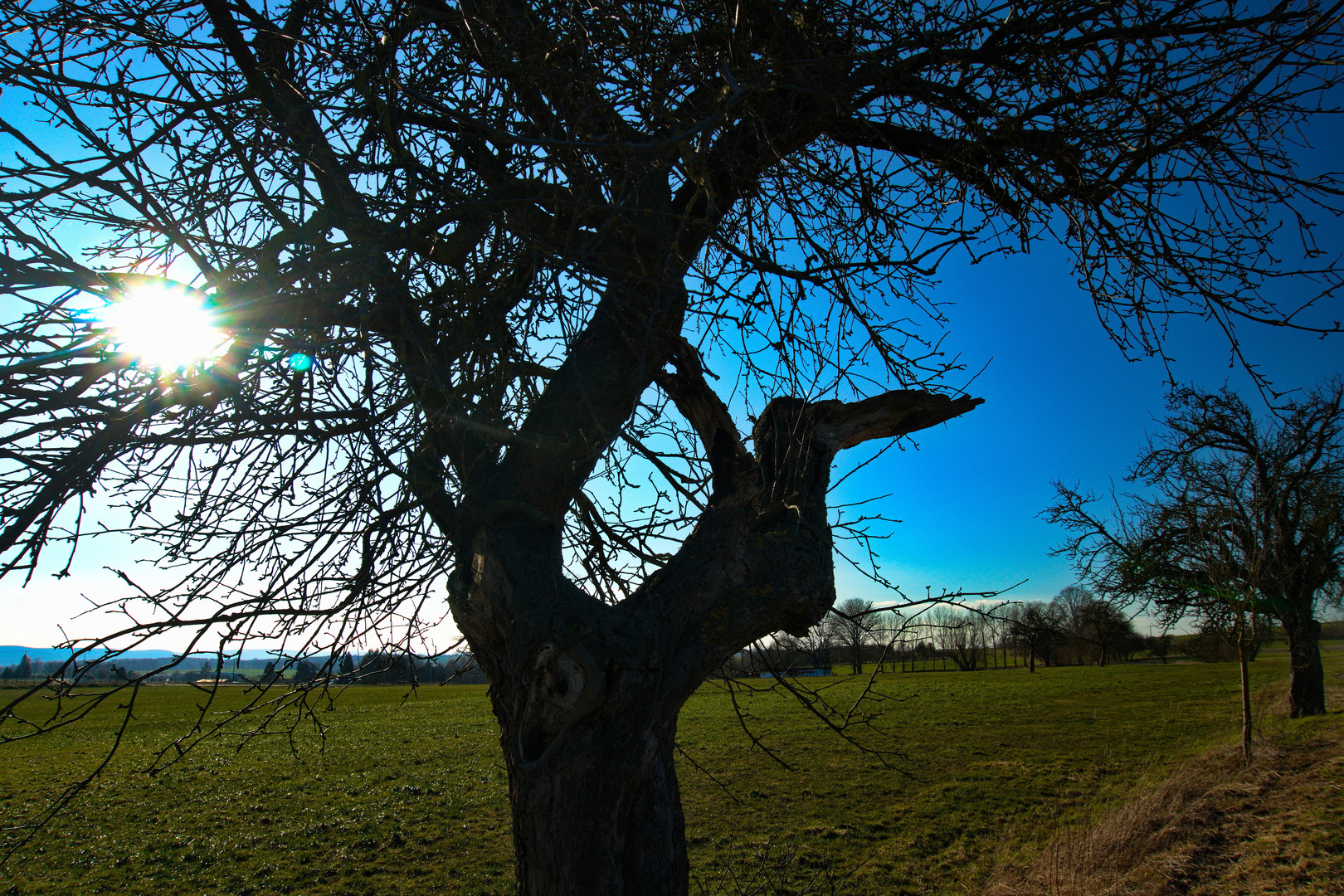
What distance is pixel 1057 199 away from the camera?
3.34m

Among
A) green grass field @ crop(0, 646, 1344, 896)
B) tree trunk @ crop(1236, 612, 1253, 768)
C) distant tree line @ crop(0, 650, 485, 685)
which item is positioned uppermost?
distant tree line @ crop(0, 650, 485, 685)

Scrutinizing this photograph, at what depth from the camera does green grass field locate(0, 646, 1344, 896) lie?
9938 millimetres

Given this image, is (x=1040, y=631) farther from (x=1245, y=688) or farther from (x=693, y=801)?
(x=693, y=801)

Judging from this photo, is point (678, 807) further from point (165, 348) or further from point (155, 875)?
point (155, 875)

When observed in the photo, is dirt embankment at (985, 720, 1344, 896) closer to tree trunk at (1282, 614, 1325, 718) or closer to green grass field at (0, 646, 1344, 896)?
green grass field at (0, 646, 1344, 896)

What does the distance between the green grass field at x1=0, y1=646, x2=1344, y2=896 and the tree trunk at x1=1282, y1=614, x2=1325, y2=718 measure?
0.80 meters

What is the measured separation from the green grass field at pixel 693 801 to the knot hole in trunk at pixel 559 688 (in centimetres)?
254

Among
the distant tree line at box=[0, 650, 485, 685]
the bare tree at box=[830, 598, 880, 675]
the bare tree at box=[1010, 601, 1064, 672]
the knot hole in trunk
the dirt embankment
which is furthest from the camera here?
the dirt embankment

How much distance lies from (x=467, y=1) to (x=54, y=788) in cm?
2230

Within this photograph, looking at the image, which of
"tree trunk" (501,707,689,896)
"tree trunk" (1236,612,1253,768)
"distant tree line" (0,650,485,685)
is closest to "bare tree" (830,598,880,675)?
"tree trunk" (501,707,689,896)

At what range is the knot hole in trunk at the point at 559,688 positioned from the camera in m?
1.99

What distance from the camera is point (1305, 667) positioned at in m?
14.6

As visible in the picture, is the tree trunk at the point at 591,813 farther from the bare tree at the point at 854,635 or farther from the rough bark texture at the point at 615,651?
the bare tree at the point at 854,635

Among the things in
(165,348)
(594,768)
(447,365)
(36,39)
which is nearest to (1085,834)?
(594,768)
